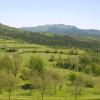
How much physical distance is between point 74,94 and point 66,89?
408 inches

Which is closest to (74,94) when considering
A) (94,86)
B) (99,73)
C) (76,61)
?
(94,86)

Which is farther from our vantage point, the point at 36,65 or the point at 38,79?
the point at 36,65

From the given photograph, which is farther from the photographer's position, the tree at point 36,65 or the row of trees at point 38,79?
the tree at point 36,65

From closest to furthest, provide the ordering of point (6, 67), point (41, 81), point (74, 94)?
1. point (41, 81)
2. point (74, 94)
3. point (6, 67)

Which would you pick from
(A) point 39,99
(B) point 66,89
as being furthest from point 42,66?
(A) point 39,99

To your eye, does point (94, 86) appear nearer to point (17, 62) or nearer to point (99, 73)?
point (99, 73)

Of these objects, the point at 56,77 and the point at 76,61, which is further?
the point at 76,61

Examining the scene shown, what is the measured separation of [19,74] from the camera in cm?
15538

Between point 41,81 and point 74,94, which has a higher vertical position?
point 41,81

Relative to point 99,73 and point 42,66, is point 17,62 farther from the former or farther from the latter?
point 99,73

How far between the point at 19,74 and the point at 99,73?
47525mm

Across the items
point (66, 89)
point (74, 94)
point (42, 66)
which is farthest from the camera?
point (42, 66)

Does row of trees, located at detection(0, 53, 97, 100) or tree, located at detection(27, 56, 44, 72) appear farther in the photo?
tree, located at detection(27, 56, 44, 72)

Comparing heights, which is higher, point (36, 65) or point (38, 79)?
point (38, 79)
